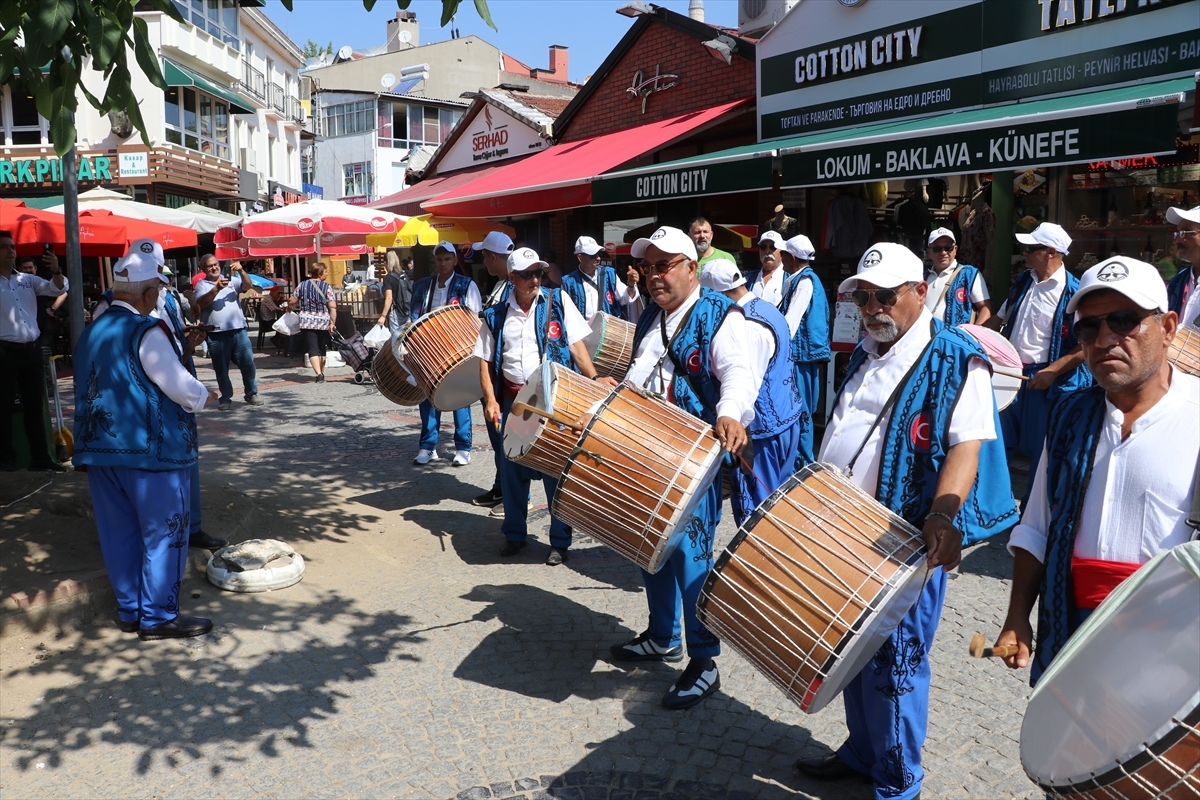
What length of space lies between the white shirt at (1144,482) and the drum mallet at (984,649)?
0.32 metres

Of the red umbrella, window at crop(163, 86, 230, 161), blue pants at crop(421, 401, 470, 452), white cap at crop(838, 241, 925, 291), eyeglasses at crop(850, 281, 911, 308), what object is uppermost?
window at crop(163, 86, 230, 161)

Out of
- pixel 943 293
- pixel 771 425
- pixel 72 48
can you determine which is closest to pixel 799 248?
pixel 943 293

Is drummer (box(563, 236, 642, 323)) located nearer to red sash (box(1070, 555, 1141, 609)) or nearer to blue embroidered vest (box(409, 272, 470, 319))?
blue embroidered vest (box(409, 272, 470, 319))

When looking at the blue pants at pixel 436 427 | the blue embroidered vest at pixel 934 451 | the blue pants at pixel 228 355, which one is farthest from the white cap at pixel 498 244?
the blue pants at pixel 228 355

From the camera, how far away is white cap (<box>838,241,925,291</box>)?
10.3 feet

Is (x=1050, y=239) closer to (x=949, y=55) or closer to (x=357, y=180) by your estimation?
(x=949, y=55)

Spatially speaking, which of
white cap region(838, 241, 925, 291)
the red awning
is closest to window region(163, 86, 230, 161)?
the red awning

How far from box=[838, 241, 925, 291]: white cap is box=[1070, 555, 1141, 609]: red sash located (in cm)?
104

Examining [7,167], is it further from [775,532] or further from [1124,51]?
[775,532]

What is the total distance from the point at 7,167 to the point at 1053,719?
3148 cm

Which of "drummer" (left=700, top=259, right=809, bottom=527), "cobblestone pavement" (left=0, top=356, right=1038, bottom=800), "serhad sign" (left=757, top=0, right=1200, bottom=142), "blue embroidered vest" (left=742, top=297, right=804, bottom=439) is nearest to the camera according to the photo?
"cobblestone pavement" (left=0, top=356, right=1038, bottom=800)

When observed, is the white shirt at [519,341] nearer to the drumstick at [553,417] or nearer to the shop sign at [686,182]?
the drumstick at [553,417]

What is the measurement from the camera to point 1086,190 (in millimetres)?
9242

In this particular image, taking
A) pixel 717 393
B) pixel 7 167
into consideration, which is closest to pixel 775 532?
pixel 717 393
